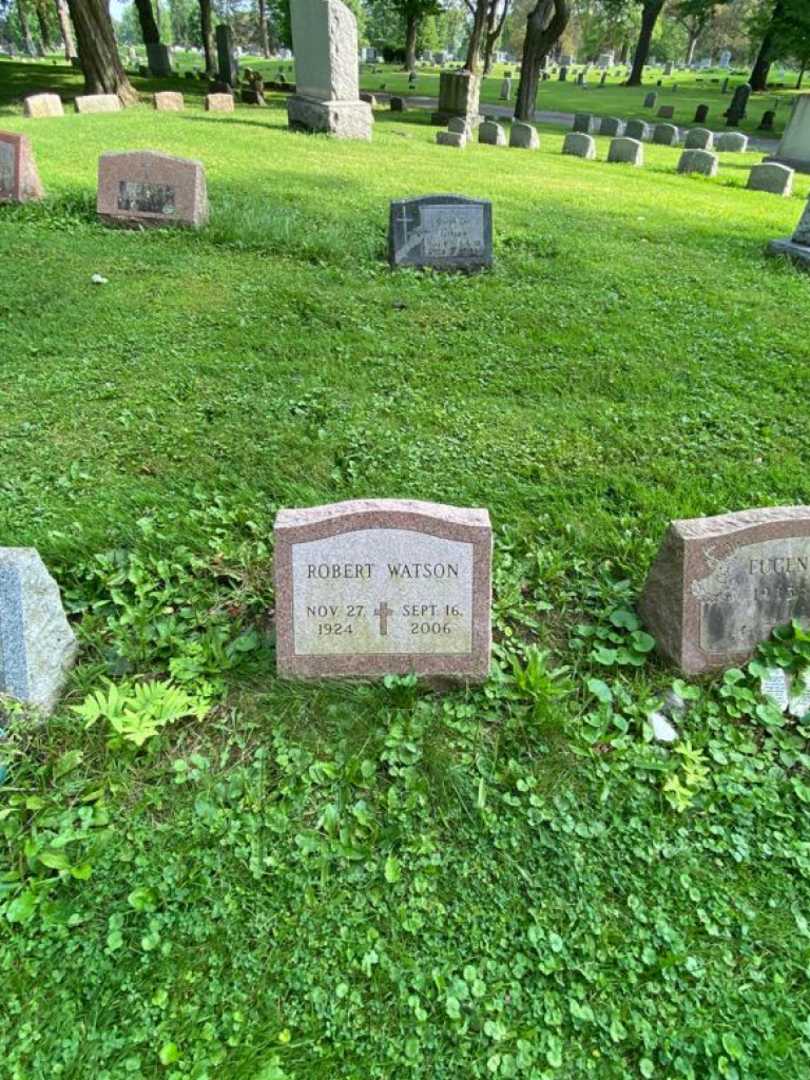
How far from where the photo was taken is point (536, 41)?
20.8 m

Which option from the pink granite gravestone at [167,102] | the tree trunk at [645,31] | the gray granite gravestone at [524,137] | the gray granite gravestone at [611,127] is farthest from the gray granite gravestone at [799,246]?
the tree trunk at [645,31]

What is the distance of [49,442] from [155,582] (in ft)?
4.79

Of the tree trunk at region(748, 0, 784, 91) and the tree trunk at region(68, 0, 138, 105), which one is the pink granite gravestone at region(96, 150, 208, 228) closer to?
the tree trunk at region(68, 0, 138, 105)

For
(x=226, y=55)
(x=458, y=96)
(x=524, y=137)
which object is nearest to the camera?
(x=524, y=137)

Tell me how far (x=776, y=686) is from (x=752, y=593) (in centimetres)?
36

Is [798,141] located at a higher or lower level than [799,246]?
lower

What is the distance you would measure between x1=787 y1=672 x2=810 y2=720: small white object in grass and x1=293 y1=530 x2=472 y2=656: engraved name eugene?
123cm

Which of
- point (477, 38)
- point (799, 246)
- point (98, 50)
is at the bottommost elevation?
point (477, 38)

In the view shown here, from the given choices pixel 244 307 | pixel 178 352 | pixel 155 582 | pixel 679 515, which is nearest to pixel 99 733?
pixel 155 582

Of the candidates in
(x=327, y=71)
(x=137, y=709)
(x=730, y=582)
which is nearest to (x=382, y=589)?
(x=137, y=709)

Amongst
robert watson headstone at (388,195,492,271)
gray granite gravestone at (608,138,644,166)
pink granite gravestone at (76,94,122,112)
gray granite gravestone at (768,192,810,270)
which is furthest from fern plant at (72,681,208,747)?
pink granite gravestone at (76,94,122,112)

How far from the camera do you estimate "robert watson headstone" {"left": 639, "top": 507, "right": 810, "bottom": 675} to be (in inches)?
106

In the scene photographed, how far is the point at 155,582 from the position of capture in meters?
3.14

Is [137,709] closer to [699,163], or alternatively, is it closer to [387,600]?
[387,600]
